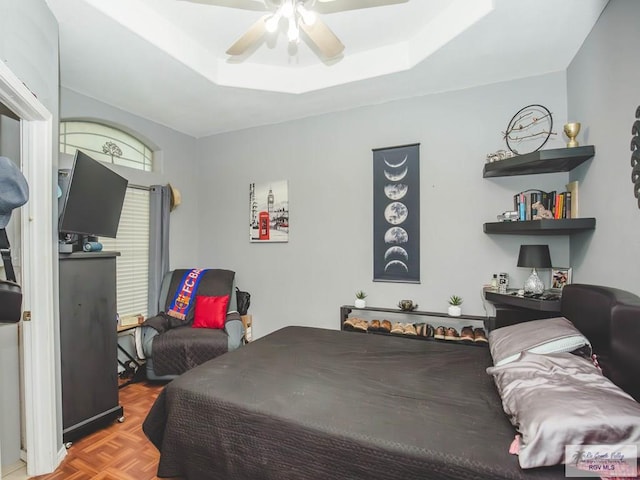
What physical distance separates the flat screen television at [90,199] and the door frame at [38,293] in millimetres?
150

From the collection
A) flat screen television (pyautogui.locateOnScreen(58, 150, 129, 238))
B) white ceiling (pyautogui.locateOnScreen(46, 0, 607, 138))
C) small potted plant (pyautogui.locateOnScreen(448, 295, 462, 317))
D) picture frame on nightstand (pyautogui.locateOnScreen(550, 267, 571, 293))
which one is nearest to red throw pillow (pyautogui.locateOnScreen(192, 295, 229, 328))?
flat screen television (pyautogui.locateOnScreen(58, 150, 129, 238))

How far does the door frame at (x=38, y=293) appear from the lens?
1876 millimetres

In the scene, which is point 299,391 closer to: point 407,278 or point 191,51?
point 407,278

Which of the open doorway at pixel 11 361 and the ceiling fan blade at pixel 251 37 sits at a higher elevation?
the ceiling fan blade at pixel 251 37

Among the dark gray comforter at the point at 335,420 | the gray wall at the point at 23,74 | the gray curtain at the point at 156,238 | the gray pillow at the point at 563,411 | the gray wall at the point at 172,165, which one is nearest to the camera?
the gray pillow at the point at 563,411

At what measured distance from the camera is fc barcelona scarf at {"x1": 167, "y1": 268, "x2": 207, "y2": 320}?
3569 mm

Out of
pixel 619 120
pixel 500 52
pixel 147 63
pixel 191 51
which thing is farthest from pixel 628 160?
pixel 147 63

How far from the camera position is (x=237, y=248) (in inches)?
163

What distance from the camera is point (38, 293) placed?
191cm

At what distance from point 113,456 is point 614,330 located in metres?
2.91

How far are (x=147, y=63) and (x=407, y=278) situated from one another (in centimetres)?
291

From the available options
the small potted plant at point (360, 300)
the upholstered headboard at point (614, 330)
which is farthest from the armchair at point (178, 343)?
the upholstered headboard at point (614, 330)

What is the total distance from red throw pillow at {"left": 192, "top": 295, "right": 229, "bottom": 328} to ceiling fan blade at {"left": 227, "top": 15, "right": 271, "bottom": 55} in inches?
93.6

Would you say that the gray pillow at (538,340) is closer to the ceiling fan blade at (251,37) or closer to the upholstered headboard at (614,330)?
the upholstered headboard at (614,330)
